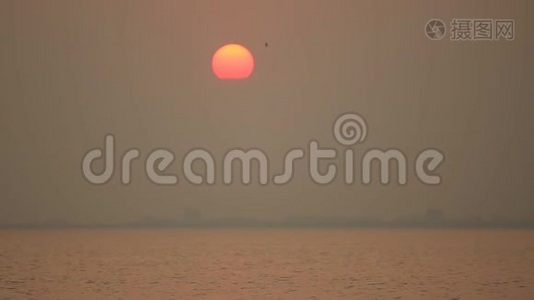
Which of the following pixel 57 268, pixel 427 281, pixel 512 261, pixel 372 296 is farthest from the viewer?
pixel 512 261

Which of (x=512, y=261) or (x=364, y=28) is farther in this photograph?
(x=364, y=28)

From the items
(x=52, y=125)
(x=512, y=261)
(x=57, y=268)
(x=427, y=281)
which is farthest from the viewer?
(x=52, y=125)

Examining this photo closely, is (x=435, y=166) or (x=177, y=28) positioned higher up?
(x=177, y=28)

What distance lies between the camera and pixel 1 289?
7.45 ft

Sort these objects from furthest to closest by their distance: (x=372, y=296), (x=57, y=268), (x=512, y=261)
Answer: (x=512, y=261)
(x=57, y=268)
(x=372, y=296)

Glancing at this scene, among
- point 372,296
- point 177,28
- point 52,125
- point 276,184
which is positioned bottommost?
point 372,296

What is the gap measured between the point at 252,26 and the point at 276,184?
3.96ft

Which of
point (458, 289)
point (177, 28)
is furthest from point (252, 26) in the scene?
point (458, 289)

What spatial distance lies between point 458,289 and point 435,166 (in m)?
2.85

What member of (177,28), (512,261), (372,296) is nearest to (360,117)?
(177,28)

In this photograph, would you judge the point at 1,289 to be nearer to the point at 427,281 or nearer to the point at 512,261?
the point at 427,281

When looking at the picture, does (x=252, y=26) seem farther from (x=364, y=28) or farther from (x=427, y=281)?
(x=427, y=281)

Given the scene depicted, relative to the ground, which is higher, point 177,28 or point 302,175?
point 177,28

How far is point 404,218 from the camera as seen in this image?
5.02 meters
